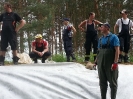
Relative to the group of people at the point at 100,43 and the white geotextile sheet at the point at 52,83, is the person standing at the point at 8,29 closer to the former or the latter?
the group of people at the point at 100,43

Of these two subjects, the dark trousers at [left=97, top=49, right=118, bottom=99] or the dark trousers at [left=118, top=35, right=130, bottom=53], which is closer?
the dark trousers at [left=97, top=49, right=118, bottom=99]

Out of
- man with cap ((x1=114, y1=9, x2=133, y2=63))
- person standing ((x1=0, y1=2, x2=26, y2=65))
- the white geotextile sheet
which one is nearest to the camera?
the white geotextile sheet

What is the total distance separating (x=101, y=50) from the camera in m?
4.38

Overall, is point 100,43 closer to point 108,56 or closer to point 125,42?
point 108,56

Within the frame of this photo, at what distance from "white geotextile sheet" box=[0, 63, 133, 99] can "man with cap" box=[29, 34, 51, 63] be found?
56.7 inches

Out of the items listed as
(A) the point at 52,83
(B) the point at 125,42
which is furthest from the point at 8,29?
(B) the point at 125,42

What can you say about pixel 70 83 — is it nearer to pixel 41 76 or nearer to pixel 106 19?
pixel 41 76

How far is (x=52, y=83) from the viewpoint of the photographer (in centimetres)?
488

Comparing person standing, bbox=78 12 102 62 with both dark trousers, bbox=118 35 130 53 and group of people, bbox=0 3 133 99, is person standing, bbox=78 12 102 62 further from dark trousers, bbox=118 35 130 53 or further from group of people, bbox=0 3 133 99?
dark trousers, bbox=118 35 130 53

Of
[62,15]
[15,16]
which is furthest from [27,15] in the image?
[15,16]

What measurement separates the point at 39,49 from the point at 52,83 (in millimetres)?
2487

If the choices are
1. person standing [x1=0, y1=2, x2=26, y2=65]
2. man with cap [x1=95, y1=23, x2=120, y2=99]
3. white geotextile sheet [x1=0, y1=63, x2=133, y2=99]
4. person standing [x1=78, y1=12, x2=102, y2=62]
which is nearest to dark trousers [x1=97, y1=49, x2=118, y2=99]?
man with cap [x1=95, y1=23, x2=120, y2=99]

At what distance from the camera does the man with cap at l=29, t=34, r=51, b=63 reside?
7.11 metres

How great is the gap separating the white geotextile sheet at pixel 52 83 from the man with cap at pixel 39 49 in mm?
1440
